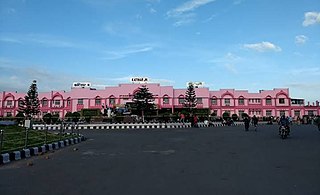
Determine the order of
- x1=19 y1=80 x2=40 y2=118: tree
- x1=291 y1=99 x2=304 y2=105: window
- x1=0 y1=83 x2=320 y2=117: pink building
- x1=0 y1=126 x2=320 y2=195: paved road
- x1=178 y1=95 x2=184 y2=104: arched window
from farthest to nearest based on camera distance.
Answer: x1=291 y1=99 x2=304 y2=105: window → x1=178 y1=95 x2=184 y2=104: arched window → x1=0 y1=83 x2=320 y2=117: pink building → x1=19 y1=80 x2=40 y2=118: tree → x1=0 y1=126 x2=320 y2=195: paved road

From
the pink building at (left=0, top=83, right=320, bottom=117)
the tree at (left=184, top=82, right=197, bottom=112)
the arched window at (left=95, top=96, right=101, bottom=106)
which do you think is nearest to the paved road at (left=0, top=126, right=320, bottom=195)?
the tree at (left=184, top=82, right=197, bottom=112)

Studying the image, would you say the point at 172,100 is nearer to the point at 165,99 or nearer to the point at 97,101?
the point at 165,99

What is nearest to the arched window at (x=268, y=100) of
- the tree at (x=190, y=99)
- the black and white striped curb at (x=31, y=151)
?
the tree at (x=190, y=99)

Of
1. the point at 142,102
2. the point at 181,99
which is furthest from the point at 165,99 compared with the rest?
the point at 142,102

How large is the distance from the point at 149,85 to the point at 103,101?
10298mm

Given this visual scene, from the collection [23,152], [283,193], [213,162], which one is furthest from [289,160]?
[23,152]

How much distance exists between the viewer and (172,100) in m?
60.2

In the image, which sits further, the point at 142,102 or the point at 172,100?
the point at 172,100

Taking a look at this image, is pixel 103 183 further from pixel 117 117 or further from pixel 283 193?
pixel 117 117

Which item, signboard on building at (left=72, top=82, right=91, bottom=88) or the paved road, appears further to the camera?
signboard on building at (left=72, top=82, right=91, bottom=88)

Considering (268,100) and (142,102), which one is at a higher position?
(268,100)

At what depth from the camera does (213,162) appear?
766 centimetres

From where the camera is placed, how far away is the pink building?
60.6 m

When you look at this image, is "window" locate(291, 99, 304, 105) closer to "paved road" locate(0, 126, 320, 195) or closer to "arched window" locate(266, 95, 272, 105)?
"arched window" locate(266, 95, 272, 105)
